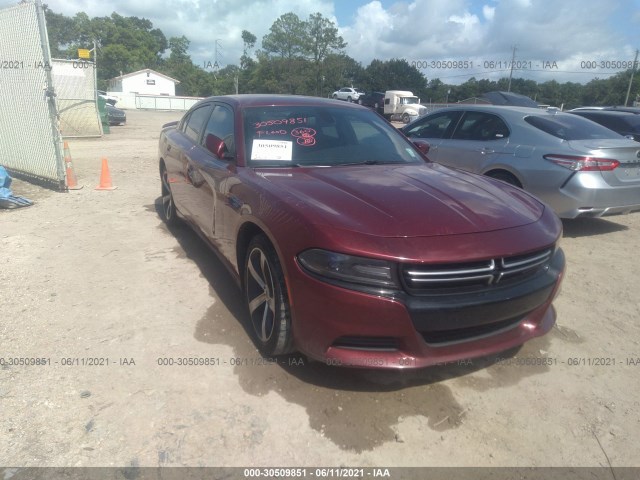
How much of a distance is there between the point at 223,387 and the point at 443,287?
1387 millimetres

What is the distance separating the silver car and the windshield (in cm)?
63

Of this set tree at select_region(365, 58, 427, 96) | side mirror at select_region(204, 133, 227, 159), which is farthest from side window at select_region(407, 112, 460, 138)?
tree at select_region(365, 58, 427, 96)

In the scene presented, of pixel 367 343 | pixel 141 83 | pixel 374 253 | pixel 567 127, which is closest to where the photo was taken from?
pixel 374 253

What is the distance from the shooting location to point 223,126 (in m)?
3.88

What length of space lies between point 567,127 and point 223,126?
4.17 meters

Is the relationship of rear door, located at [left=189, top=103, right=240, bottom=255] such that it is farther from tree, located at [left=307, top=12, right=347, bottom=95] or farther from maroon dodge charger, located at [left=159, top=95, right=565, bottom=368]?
tree, located at [left=307, top=12, right=347, bottom=95]

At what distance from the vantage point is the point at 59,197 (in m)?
7.06

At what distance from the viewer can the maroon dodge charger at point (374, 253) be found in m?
2.21

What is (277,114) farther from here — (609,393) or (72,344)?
(609,393)

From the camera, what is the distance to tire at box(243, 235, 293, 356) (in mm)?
2562

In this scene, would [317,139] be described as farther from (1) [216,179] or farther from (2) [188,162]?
(2) [188,162]

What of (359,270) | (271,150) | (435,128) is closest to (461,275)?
(359,270)

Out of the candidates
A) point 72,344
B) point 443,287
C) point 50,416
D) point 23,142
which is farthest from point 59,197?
point 443,287

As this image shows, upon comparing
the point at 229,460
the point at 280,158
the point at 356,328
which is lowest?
the point at 229,460
